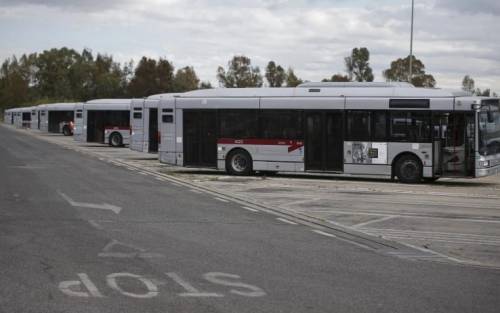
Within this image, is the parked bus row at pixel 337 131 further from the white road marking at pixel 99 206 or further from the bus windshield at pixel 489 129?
the white road marking at pixel 99 206

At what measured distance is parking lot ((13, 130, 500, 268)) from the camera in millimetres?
12562

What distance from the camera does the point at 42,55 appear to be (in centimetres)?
15812

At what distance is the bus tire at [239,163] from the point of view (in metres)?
26.7

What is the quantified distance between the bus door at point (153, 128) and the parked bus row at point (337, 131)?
747cm

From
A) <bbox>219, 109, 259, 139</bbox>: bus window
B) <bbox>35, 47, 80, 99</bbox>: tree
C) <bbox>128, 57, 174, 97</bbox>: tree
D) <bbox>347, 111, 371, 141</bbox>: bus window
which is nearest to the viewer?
<bbox>347, 111, 371, 141</bbox>: bus window

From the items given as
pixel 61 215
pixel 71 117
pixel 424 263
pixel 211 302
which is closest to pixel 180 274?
pixel 211 302

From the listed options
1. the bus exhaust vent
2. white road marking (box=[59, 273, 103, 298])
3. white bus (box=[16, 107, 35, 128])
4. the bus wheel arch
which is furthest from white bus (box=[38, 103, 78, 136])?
white road marking (box=[59, 273, 103, 298])

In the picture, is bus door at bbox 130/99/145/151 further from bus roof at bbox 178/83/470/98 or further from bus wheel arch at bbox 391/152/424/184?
bus wheel arch at bbox 391/152/424/184

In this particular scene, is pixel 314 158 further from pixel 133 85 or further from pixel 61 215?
pixel 133 85

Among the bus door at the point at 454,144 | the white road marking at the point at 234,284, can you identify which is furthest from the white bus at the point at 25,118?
the white road marking at the point at 234,284

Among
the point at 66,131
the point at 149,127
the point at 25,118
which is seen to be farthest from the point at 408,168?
the point at 25,118

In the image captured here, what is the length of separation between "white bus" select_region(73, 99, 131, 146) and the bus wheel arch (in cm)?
2773

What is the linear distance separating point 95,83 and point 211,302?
137106 mm

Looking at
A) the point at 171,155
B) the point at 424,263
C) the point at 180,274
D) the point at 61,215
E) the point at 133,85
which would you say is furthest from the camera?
the point at 133,85
